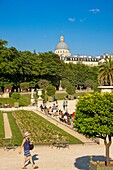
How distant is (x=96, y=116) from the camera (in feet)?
38.3

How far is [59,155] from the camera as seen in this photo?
15.8m

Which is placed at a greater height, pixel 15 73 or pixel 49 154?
pixel 15 73

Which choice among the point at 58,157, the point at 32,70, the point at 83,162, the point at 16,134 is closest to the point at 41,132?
the point at 16,134

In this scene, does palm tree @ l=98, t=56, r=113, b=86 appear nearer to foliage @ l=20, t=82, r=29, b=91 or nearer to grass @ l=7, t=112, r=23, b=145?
foliage @ l=20, t=82, r=29, b=91

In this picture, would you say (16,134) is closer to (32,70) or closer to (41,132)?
(41,132)

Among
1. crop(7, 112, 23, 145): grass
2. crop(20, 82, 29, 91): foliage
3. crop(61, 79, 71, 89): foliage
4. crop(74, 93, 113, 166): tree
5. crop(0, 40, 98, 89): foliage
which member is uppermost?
crop(0, 40, 98, 89): foliage

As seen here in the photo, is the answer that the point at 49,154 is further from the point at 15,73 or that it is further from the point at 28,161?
the point at 15,73

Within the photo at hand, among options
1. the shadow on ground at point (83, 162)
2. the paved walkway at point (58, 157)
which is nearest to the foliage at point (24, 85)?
the paved walkway at point (58, 157)

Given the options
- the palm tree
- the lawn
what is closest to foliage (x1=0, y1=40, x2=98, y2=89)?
the palm tree

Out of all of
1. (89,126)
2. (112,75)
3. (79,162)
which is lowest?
(79,162)

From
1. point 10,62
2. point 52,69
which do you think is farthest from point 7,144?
point 52,69

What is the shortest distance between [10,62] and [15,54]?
4.38m

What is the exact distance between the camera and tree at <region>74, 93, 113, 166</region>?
37.8 ft

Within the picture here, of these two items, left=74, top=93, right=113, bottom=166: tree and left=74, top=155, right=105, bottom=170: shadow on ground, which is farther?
left=74, top=155, right=105, bottom=170: shadow on ground
